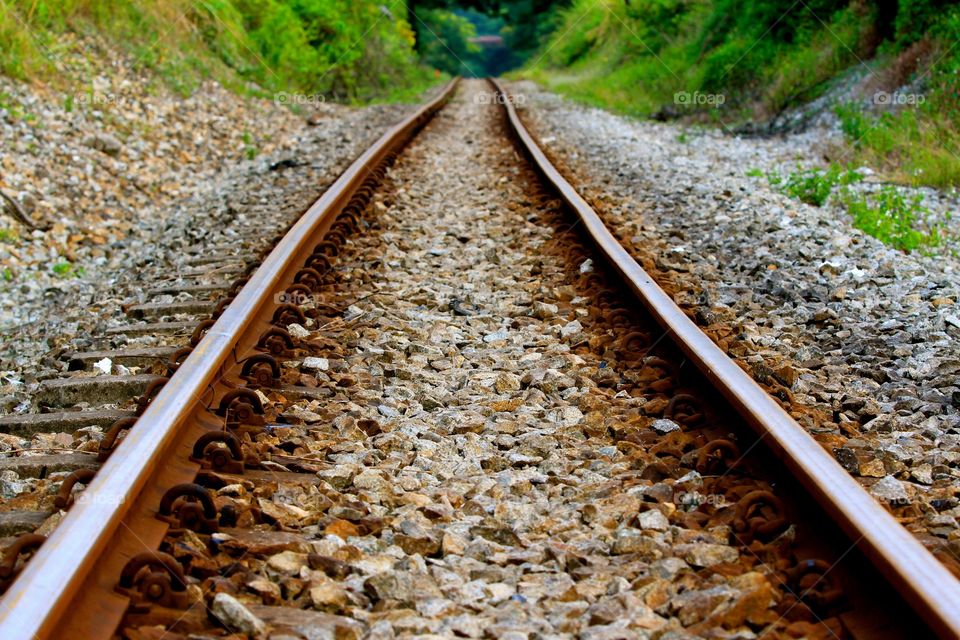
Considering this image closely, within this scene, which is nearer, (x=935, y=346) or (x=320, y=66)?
(x=935, y=346)

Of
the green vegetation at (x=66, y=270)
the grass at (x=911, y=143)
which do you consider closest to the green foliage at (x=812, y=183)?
the grass at (x=911, y=143)

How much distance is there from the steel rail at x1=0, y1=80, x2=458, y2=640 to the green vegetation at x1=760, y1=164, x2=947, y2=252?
13.9ft

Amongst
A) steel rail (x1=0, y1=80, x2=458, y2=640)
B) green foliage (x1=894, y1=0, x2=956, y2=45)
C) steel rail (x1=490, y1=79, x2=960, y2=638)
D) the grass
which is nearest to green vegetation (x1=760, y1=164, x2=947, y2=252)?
the grass

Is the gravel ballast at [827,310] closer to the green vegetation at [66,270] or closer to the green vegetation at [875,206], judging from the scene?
the green vegetation at [875,206]

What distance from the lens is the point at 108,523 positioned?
90.1 inches

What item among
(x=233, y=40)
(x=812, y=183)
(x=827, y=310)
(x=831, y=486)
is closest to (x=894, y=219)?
(x=812, y=183)

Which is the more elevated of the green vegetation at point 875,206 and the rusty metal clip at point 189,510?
the rusty metal clip at point 189,510

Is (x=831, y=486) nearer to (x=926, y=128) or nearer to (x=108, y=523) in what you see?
(x=108, y=523)

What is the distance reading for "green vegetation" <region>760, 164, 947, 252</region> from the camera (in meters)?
6.19

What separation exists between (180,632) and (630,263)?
3.23 metres

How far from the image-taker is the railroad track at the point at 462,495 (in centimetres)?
220

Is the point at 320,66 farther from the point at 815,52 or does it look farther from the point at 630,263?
the point at 630,263

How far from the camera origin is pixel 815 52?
13.8 metres

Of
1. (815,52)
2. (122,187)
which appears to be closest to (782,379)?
(122,187)
